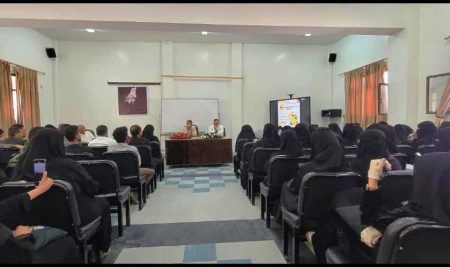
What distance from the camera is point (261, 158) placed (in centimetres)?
396

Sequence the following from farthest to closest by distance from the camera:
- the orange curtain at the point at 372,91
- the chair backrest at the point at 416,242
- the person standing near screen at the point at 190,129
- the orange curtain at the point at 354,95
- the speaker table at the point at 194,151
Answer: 1. the person standing near screen at the point at 190,129
2. the orange curtain at the point at 354,95
3. the speaker table at the point at 194,151
4. the orange curtain at the point at 372,91
5. the chair backrest at the point at 416,242

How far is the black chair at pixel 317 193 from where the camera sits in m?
2.14

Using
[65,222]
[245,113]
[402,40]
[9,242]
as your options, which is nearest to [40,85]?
[245,113]

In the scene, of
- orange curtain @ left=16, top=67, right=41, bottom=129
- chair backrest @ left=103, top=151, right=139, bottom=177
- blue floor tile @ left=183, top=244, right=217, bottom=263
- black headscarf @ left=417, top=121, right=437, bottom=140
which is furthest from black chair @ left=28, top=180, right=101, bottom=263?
orange curtain @ left=16, top=67, right=41, bottom=129

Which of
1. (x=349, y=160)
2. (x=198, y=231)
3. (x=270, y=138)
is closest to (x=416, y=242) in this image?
(x=349, y=160)

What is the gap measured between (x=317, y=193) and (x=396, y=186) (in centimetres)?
51

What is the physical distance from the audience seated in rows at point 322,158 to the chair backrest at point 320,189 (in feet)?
0.40

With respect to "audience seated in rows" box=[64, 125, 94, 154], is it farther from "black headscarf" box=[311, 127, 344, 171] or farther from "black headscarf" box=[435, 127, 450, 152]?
"black headscarf" box=[435, 127, 450, 152]

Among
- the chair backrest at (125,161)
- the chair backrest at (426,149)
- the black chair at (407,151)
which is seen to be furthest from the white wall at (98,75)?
the chair backrest at (426,149)

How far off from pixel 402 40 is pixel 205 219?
178 inches

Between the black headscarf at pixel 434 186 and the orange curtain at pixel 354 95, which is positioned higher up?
the orange curtain at pixel 354 95

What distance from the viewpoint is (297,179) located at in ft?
8.10

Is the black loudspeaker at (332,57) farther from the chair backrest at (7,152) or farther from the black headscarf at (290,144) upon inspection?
the chair backrest at (7,152)

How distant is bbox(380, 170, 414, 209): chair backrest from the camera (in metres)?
1.88
